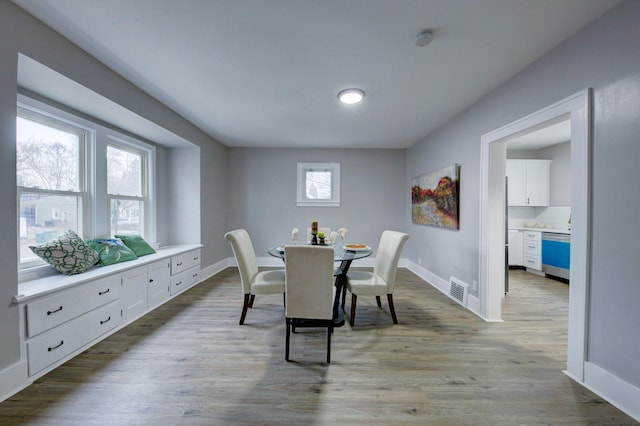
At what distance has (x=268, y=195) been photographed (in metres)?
5.19

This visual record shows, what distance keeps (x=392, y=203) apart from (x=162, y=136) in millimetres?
4291

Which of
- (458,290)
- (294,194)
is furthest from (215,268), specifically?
(458,290)

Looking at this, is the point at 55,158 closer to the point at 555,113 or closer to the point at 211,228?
the point at 211,228

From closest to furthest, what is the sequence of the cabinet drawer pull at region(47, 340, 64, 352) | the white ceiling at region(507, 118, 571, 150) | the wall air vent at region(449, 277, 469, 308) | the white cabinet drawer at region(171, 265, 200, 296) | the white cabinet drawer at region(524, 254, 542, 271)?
1. the cabinet drawer pull at region(47, 340, 64, 352)
2. the wall air vent at region(449, 277, 469, 308)
3. the white cabinet drawer at region(171, 265, 200, 296)
4. the white ceiling at region(507, 118, 571, 150)
5. the white cabinet drawer at region(524, 254, 542, 271)

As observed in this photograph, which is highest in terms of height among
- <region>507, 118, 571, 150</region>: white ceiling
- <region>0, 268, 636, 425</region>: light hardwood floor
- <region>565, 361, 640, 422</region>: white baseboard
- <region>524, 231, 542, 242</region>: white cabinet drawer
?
<region>507, 118, 571, 150</region>: white ceiling

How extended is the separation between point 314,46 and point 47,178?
2829 mm

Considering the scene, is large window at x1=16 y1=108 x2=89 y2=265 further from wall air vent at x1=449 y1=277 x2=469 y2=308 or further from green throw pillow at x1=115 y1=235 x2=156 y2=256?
wall air vent at x1=449 y1=277 x2=469 y2=308

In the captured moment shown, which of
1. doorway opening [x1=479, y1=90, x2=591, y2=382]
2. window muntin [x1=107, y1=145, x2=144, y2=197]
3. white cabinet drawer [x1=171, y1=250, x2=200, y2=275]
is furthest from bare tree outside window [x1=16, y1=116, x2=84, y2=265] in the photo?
doorway opening [x1=479, y1=90, x2=591, y2=382]

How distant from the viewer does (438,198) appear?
3.71 metres

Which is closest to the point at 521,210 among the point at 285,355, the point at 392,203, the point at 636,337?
the point at 392,203

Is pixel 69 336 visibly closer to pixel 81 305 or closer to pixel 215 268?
pixel 81 305

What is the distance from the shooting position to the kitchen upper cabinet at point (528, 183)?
4.95m

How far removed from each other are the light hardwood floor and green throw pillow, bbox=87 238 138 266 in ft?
2.38

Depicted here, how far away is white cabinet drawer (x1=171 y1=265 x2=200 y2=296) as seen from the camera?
11.0 ft
